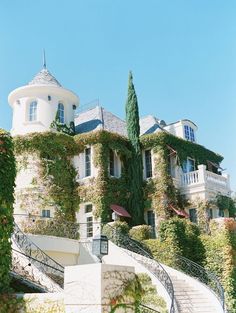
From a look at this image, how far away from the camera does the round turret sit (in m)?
30.6

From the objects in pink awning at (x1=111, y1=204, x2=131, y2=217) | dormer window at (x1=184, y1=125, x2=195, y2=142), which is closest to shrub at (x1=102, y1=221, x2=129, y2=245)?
pink awning at (x1=111, y1=204, x2=131, y2=217)

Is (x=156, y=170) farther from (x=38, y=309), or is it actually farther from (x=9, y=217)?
(x=38, y=309)

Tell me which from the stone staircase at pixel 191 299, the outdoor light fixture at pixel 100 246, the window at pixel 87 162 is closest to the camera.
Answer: the outdoor light fixture at pixel 100 246

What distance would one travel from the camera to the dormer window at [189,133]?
33469 mm

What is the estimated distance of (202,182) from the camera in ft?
96.2

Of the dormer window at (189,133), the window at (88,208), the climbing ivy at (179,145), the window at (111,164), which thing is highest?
the dormer window at (189,133)

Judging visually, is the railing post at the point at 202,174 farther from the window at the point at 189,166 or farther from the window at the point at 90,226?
the window at the point at 90,226

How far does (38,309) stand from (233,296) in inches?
605

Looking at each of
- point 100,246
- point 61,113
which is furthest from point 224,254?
point 61,113

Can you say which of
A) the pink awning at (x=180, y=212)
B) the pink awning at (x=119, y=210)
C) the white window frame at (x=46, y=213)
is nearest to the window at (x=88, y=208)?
the pink awning at (x=119, y=210)

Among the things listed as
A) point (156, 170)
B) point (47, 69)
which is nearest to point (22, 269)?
point (156, 170)

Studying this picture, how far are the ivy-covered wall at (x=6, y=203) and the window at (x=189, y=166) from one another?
63.6 ft

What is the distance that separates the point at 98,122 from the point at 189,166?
782cm

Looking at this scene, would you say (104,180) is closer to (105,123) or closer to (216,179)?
(105,123)
